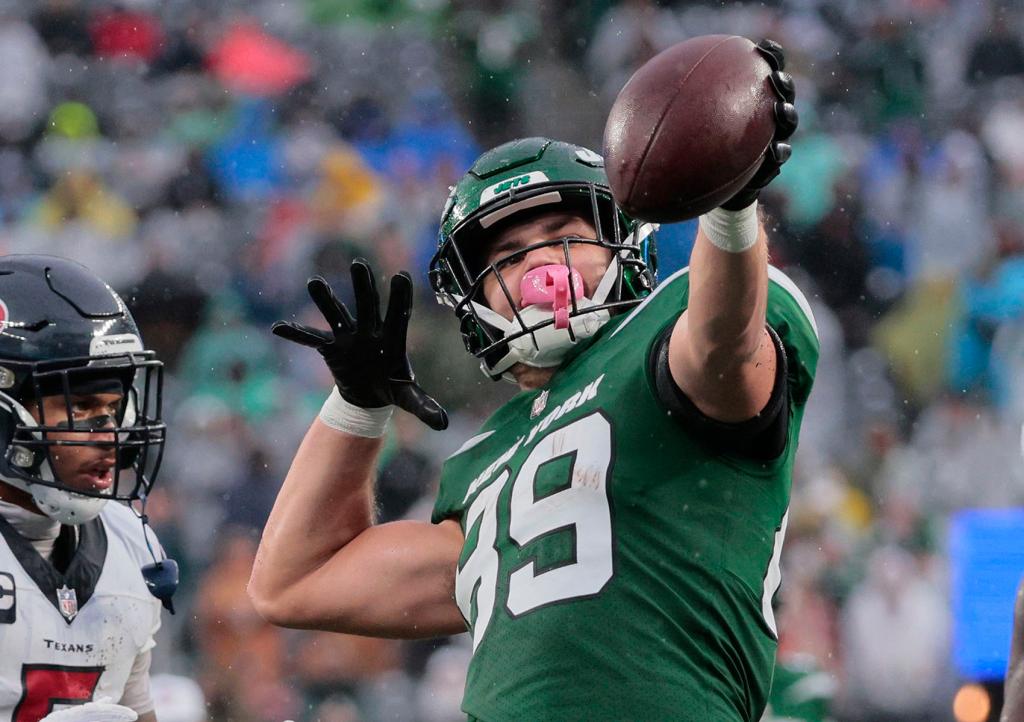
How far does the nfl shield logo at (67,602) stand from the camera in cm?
261

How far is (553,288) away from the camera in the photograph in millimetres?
2248

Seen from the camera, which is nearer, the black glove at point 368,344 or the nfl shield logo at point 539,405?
the nfl shield logo at point 539,405

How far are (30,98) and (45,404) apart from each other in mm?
5054

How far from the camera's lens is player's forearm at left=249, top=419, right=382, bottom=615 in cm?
257

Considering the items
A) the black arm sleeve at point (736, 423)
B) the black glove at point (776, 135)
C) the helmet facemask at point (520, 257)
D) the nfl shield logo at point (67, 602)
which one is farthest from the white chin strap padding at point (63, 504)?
the black glove at point (776, 135)

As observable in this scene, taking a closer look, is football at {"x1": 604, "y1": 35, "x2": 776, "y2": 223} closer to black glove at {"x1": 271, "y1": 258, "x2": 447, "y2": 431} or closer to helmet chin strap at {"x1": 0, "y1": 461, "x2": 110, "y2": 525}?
black glove at {"x1": 271, "y1": 258, "x2": 447, "y2": 431}

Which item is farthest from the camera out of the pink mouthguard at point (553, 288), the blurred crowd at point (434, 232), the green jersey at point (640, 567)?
the blurred crowd at point (434, 232)

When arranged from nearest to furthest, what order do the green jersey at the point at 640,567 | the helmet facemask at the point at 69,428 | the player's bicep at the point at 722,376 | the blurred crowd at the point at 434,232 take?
the player's bicep at the point at 722,376 < the green jersey at the point at 640,567 < the helmet facemask at the point at 69,428 < the blurred crowd at the point at 434,232

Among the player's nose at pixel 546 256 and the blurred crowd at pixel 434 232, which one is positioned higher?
the player's nose at pixel 546 256

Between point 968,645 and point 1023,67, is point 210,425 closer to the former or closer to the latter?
point 968,645

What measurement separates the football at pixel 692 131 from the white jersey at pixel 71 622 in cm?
142

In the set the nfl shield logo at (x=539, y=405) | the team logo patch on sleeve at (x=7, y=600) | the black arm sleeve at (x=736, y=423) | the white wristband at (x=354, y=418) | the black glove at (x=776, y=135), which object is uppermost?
the black glove at (x=776, y=135)

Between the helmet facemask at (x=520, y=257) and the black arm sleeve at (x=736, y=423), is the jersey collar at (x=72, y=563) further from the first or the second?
the black arm sleeve at (x=736, y=423)

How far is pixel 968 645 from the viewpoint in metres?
5.32
